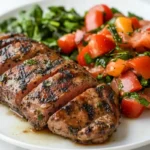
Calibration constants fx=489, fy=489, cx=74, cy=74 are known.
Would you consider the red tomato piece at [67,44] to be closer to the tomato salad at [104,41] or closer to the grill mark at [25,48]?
the tomato salad at [104,41]

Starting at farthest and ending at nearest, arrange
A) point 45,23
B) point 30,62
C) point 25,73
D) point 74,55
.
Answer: point 45,23
point 74,55
point 30,62
point 25,73

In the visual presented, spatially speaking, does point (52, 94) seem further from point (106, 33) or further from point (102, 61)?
point (106, 33)

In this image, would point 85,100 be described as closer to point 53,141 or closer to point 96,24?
point 53,141

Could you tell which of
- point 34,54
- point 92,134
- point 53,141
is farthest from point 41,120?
point 34,54

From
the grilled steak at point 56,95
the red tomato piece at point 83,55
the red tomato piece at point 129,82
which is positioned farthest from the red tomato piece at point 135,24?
the grilled steak at point 56,95

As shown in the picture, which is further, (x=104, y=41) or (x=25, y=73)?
(x=104, y=41)

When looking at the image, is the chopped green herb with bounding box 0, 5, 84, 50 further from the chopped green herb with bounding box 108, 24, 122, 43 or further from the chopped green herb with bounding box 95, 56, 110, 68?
the chopped green herb with bounding box 95, 56, 110, 68

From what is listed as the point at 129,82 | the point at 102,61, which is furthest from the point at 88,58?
the point at 129,82

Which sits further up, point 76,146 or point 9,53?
point 9,53
